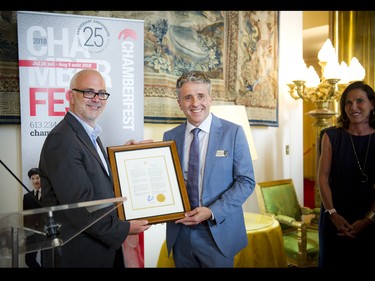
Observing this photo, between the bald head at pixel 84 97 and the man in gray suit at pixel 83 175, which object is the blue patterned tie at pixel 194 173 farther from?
the bald head at pixel 84 97

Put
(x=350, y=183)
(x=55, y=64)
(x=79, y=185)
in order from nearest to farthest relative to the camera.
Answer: (x=79, y=185) → (x=350, y=183) → (x=55, y=64)

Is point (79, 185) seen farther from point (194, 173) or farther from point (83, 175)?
point (194, 173)

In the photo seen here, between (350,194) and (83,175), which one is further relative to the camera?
(350,194)

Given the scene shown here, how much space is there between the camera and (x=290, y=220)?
Answer: 8.87 ft

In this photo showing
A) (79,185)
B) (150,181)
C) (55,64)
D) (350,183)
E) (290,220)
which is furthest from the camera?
(290,220)

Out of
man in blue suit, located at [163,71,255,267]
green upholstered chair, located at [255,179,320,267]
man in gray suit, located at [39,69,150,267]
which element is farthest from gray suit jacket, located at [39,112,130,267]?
green upholstered chair, located at [255,179,320,267]

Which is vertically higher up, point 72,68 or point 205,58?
point 205,58

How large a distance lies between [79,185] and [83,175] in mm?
41

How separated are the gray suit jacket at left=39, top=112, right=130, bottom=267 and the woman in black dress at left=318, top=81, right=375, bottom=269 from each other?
1.04 m

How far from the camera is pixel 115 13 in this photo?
245cm

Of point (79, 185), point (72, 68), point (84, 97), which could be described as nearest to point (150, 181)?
point (79, 185)

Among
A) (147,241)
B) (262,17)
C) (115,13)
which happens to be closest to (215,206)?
(147,241)

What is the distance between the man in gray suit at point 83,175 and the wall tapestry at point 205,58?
0.74 m

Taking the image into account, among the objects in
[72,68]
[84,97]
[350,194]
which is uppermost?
[72,68]
